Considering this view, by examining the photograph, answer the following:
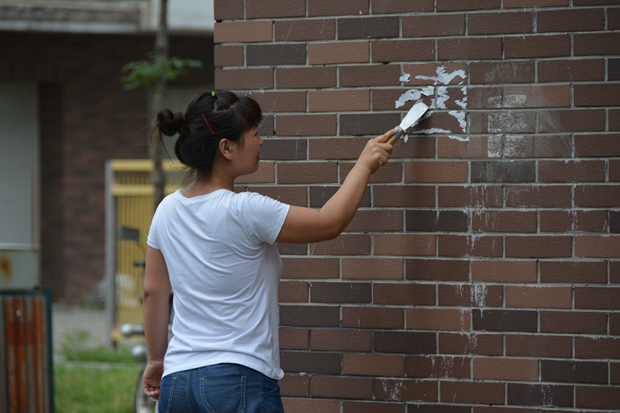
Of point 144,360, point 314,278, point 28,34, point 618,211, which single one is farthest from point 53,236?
point 618,211

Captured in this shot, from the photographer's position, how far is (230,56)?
3000 mm

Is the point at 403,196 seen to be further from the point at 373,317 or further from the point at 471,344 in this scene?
the point at 471,344

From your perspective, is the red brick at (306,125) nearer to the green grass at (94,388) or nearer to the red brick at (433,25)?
the red brick at (433,25)

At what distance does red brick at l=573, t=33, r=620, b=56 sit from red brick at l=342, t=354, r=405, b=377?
4.16ft

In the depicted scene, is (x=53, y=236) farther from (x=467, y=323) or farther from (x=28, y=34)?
(x=467, y=323)

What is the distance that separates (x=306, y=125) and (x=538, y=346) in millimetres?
1158

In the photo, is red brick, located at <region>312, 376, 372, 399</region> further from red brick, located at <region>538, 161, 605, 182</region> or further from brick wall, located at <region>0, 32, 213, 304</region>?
brick wall, located at <region>0, 32, 213, 304</region>

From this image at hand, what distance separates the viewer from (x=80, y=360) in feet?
24.2

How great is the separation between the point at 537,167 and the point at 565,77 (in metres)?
0.33

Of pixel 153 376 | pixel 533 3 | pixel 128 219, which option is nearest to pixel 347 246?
pixel 153 376

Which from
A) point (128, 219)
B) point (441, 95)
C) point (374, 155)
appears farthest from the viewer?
point (128, 219)

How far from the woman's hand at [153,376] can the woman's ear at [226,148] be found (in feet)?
2.34

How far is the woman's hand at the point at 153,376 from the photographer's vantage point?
2.52 m

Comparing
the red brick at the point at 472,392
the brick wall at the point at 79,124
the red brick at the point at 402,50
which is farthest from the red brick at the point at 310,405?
the brick wall at the point at 79,124
